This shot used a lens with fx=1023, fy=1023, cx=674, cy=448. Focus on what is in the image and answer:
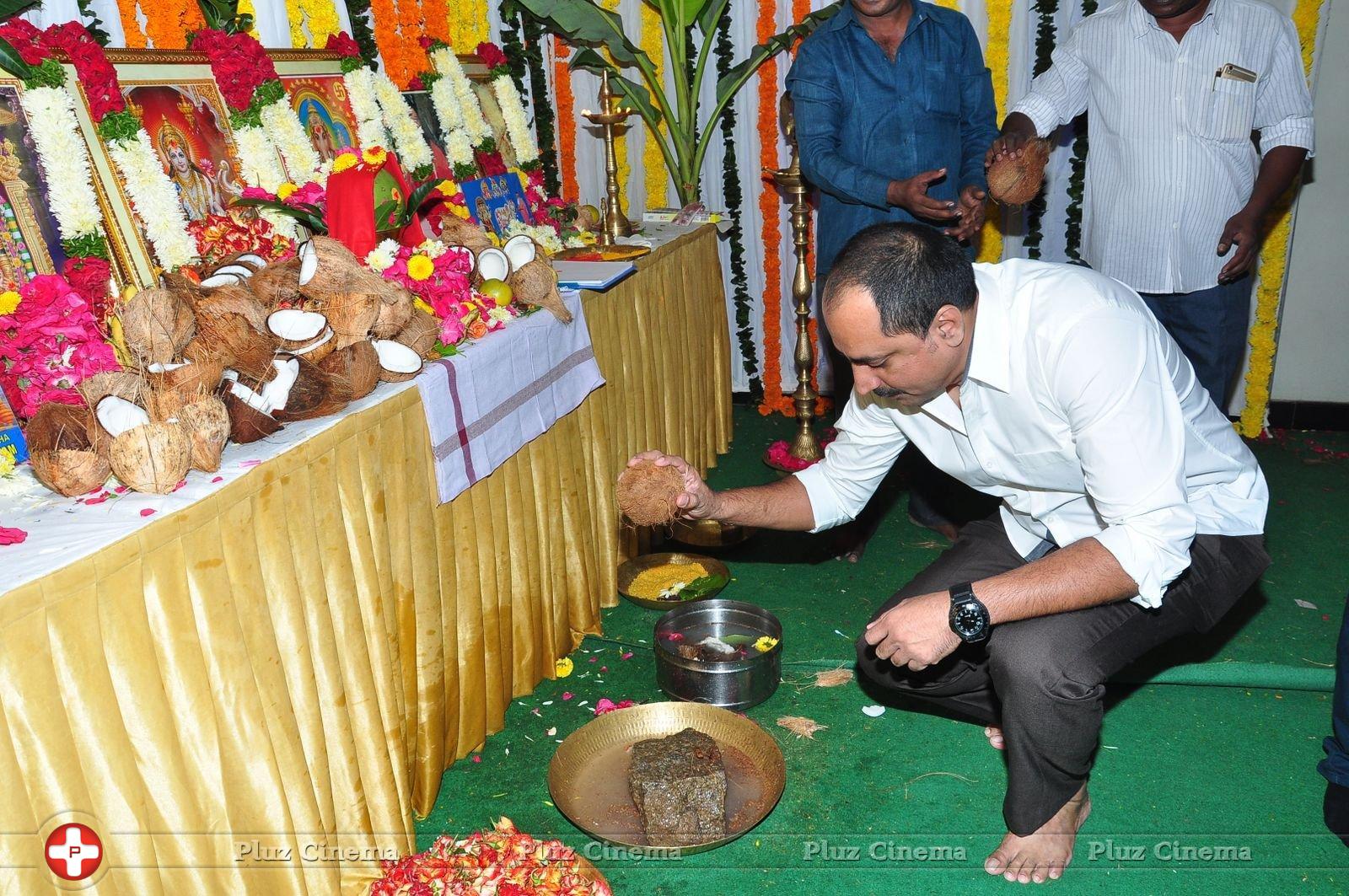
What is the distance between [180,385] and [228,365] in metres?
0.15

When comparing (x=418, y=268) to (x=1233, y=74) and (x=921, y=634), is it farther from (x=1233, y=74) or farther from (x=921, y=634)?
(x=1233, y=74)

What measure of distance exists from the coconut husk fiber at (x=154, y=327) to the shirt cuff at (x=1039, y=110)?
328 cm

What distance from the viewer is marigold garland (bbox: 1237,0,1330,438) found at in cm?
462

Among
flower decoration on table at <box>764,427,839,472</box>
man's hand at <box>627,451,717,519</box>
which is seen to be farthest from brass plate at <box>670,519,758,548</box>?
man's hand at <box>627,451,717,519</box>

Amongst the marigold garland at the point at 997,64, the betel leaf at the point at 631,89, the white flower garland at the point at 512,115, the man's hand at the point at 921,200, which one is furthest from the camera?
the betel leaf at the point at 631,89

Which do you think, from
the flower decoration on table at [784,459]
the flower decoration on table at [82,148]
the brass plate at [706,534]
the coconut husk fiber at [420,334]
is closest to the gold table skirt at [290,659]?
the coconut husk fiber at [420,334]

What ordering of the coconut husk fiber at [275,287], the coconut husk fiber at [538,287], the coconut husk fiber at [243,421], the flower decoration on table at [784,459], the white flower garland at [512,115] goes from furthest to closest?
the flower decoration on table at [784,459]
the white flower garland at [512,115]
the coconut husk fiber at [538,287]
the coconut husk fiber at [275,287]
the coconut husk fiber at [243,421]

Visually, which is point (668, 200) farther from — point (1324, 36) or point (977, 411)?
point (977, 411)

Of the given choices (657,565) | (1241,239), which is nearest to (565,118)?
(657,565)

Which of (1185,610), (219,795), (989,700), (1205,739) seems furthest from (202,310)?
(1205,739)

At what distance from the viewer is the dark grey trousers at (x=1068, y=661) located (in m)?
2.16

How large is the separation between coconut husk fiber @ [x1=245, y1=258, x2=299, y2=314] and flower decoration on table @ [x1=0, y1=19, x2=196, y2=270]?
461 millimetres

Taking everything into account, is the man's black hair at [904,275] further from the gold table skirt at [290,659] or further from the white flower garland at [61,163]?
the white flower garland at [61,163]

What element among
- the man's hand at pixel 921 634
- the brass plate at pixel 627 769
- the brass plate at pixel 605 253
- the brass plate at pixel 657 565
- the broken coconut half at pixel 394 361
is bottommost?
the brass plate at pixel 657 565
